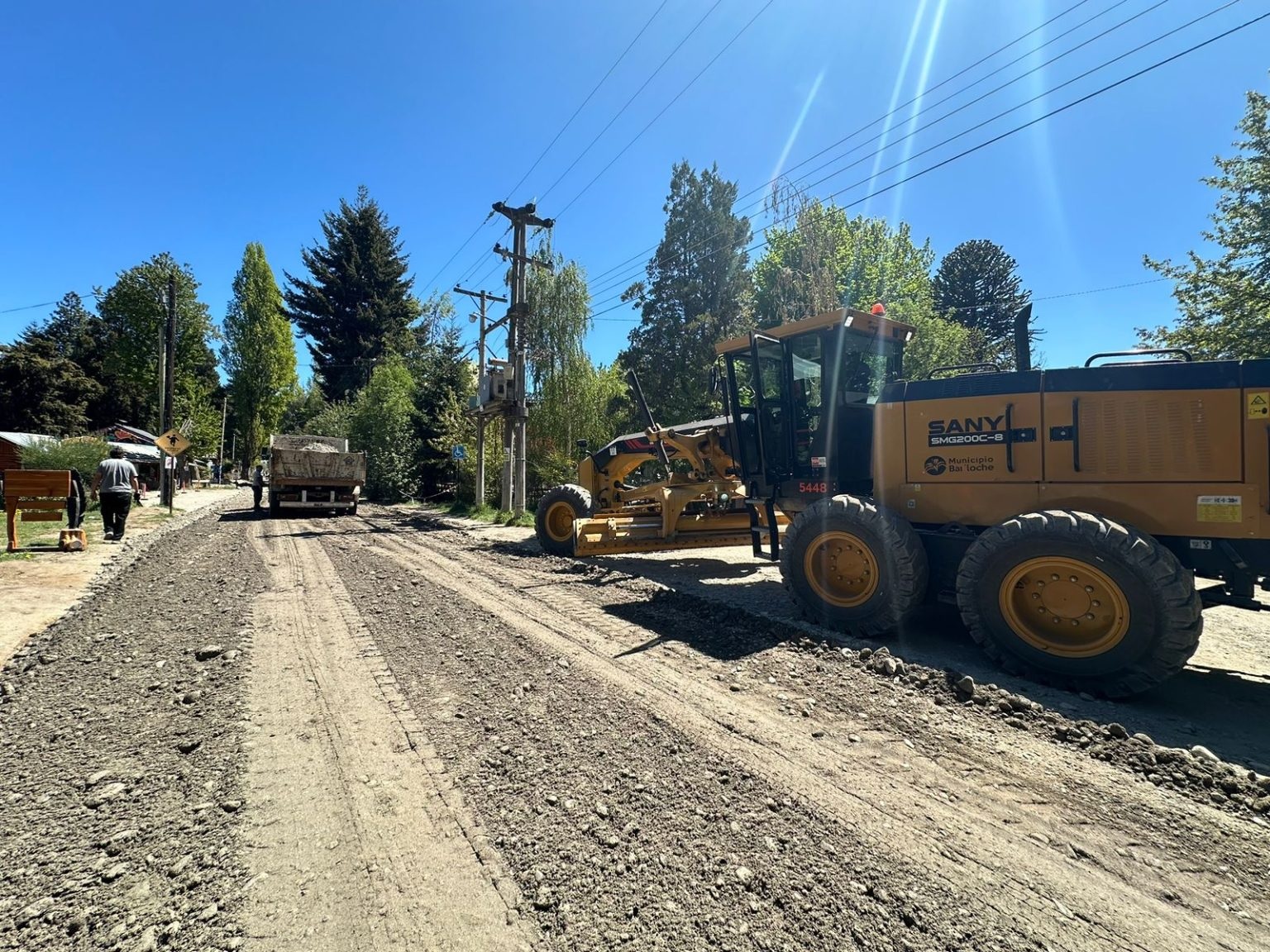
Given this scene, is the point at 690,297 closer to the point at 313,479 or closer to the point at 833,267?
the point at 833,267

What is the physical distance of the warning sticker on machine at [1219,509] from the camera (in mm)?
3891

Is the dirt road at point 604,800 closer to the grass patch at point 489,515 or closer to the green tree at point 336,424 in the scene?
the grass patch at point 489,515

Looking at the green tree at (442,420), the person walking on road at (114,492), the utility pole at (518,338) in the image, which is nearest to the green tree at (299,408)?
the green tree at (442,420)

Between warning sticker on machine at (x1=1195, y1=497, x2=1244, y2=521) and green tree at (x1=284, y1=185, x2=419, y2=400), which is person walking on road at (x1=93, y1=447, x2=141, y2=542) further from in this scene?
green tree at (x1=284, y1=185, x2=419, y2=400)

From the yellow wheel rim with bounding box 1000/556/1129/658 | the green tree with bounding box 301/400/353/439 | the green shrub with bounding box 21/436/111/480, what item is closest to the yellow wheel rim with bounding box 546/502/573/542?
the yellow wheel rim with bounding box 1000/556/1129/658

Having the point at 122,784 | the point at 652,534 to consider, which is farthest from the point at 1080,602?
the point at 652,534

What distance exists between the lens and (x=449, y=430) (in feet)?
79.6

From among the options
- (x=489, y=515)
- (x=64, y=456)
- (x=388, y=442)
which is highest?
(x=388, y=442)

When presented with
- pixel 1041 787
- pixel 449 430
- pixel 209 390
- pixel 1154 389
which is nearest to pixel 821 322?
pixel 1154 389

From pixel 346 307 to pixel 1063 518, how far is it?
50.8 metres

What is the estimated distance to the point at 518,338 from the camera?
1716cm

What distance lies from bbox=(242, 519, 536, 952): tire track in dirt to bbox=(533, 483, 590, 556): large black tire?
19.7 ft

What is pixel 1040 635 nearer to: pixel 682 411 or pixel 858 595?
pixel 858 595

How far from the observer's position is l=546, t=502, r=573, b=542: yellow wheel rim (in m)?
10.4
